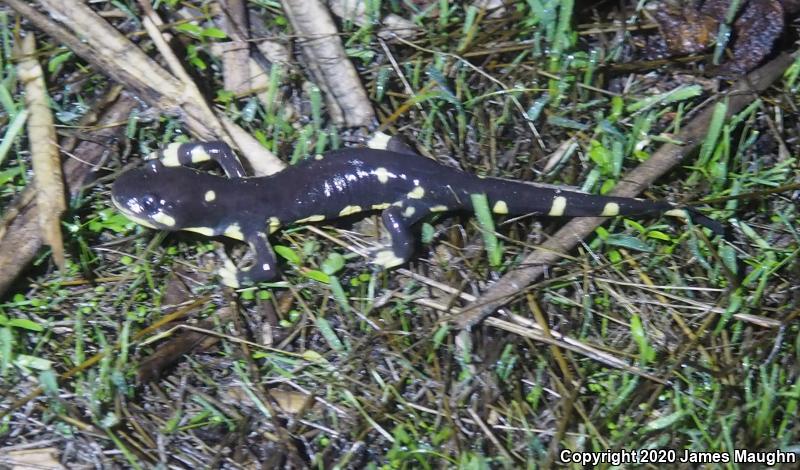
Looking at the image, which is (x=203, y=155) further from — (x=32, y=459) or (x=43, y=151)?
(x=32, y=459)

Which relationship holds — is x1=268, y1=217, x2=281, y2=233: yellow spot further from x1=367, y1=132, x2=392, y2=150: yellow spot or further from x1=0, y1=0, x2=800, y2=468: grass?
x1=367, y1=132, x2=392, y2=150: yellow spot

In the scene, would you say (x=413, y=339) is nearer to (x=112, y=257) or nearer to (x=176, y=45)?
(x=112, y=257)

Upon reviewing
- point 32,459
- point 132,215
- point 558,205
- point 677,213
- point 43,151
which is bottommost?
point 32,459

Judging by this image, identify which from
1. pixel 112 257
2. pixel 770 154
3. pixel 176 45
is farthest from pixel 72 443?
pixel 770 154

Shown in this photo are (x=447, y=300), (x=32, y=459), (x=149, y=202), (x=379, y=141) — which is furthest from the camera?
(x=379, y=141)

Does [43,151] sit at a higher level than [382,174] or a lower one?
higher

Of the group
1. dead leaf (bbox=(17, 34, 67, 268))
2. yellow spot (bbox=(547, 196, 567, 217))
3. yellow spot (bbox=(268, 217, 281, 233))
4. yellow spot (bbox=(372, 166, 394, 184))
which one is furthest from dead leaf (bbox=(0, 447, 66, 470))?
yellow spot (bbox=(547, 196, 567, 217))

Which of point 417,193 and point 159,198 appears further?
point 417,193

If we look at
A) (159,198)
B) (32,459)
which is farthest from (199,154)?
(32,459)
